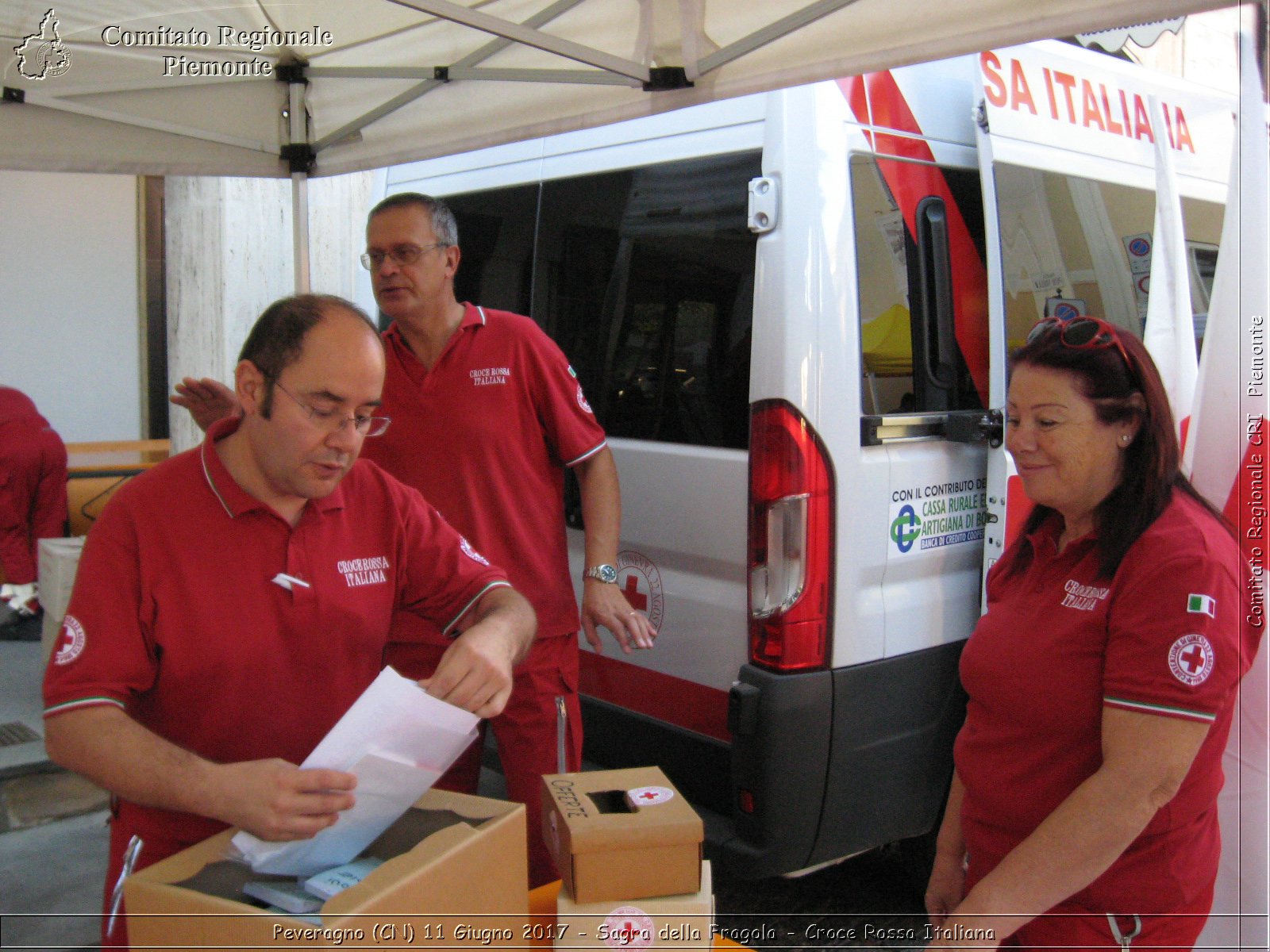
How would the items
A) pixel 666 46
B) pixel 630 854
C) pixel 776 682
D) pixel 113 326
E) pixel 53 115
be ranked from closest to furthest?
pixel 630 854 → pixel 666 46 → pixel 776 682 → pixel 53 115 → pixel 113 326

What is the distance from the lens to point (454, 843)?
1.30 metres

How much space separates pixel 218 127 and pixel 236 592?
2.15 metres

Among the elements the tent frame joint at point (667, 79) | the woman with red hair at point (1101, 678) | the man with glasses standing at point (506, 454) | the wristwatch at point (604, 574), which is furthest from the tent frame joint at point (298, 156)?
the woman with red hair at point (1101, 678)

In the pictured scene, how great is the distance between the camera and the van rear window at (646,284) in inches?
108

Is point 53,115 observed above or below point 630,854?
above

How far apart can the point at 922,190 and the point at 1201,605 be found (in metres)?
1.73

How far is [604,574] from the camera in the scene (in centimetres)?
262

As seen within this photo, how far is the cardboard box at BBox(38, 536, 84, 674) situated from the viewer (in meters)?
4.34

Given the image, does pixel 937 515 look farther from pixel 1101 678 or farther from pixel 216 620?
pixel 216 620

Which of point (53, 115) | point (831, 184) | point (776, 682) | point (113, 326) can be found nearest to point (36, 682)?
point (113, 326)

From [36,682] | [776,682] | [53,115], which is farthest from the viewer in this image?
[36,682]

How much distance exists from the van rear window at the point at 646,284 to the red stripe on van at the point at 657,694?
703 mm

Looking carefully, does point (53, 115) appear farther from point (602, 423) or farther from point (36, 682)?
point (36, 682)

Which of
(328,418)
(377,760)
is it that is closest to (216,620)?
(328,418)
